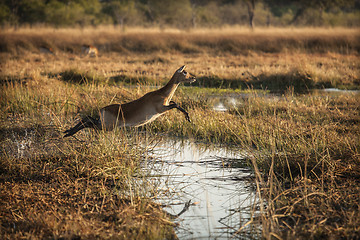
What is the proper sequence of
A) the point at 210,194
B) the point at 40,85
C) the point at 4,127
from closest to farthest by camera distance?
the point at 210,194
the point at 4,127
the point at 40,85

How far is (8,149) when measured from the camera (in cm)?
647

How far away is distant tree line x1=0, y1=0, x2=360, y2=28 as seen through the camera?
130 feet

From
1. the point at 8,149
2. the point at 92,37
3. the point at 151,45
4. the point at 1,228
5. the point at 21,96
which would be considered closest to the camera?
the point at 1,228

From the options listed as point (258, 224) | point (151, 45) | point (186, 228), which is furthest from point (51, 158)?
point (151, 45)

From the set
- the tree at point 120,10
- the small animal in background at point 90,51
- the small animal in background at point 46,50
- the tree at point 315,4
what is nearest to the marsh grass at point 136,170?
the small animal in background at point 90,51

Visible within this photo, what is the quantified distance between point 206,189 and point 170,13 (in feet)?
144

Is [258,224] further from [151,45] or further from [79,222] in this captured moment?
[151,45]

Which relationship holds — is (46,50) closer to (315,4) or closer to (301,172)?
(301,172)

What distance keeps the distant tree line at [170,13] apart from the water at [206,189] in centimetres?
3097

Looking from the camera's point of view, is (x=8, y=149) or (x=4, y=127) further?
(x=4, y=127)

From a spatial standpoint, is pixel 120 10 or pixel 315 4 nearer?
pixel 315 4

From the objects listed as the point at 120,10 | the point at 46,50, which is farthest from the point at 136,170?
the point at 120,10

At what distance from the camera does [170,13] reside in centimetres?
4731

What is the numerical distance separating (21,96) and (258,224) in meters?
7.00
